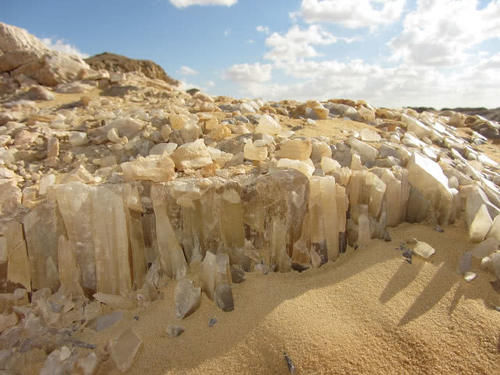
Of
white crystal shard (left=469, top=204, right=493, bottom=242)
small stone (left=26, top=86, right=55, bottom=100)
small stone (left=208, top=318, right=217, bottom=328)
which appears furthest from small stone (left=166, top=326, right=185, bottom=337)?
small stone (left=26, top=86, right=55, bottom=100)

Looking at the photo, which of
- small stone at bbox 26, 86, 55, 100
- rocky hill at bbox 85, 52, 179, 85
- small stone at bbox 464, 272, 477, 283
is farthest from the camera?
rocky hill at bbox 85, 52, 179, 85

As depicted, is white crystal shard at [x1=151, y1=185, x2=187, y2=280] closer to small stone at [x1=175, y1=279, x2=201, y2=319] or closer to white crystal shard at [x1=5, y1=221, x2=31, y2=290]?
small stone at [x1=175, y1=279, x2=201, y2=319]

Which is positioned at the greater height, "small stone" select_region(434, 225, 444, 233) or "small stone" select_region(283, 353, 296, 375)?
"small stone" select_region(434, 225, 444, 233)

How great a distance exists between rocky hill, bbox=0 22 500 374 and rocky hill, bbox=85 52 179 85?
690cm

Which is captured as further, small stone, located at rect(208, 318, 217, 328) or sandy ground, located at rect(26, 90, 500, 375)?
small stone, located at rect(208, 318, 217, 328)

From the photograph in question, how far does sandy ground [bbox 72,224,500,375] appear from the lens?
1.36 meters

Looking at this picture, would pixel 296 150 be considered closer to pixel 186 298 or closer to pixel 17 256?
pixel 186 298

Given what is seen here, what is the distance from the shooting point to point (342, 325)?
1485 millimetres

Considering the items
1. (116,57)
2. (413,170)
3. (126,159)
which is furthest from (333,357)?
(116,57)

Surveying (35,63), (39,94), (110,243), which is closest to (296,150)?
(110,243)

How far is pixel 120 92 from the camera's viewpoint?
4.77 m

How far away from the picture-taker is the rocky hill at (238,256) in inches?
57.7

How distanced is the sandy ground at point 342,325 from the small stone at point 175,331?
0.02m

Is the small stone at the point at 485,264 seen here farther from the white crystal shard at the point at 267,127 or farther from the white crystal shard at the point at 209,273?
the white crystal shard at the point at 267,127
